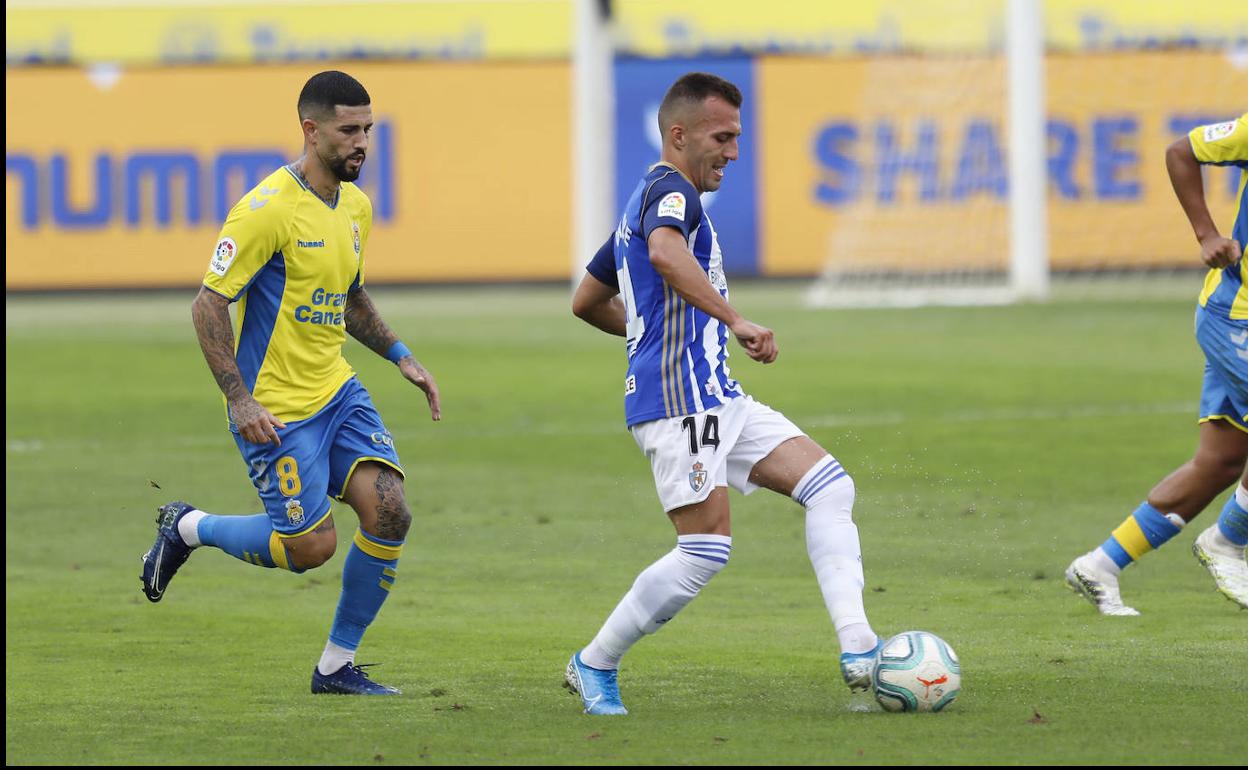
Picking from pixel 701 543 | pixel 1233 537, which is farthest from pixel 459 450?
pixel 701 543

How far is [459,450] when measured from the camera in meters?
13.4

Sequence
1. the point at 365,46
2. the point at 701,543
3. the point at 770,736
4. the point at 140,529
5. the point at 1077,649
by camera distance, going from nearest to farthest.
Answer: the point at 770,736 → the point at 701,543 → the point at 1077,649 → the point at 140,529 → the point at 365,46

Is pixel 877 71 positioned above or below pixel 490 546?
above

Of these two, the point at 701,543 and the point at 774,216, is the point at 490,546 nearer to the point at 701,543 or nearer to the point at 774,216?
the point at 701,543

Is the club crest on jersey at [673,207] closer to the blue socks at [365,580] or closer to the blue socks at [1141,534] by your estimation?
the blue socks at [365,580]

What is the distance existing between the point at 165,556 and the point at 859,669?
2.49 m

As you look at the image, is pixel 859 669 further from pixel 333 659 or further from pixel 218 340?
pixel 218 340

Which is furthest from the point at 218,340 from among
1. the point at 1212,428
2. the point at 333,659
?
the point at 1212,428

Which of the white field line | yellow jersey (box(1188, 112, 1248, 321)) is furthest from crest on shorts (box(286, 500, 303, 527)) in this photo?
the white field line

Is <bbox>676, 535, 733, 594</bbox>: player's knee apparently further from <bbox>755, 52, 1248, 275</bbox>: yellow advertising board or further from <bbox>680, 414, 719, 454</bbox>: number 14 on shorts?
<bbox>755, 52, 1248, 275</bbox>: yellow advertising board

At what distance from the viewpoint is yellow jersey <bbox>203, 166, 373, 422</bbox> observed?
6.61 metres

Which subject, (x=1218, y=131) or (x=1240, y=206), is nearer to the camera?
(x=1218, y=131)

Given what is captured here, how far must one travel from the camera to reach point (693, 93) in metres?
6.18

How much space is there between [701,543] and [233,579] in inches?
142
